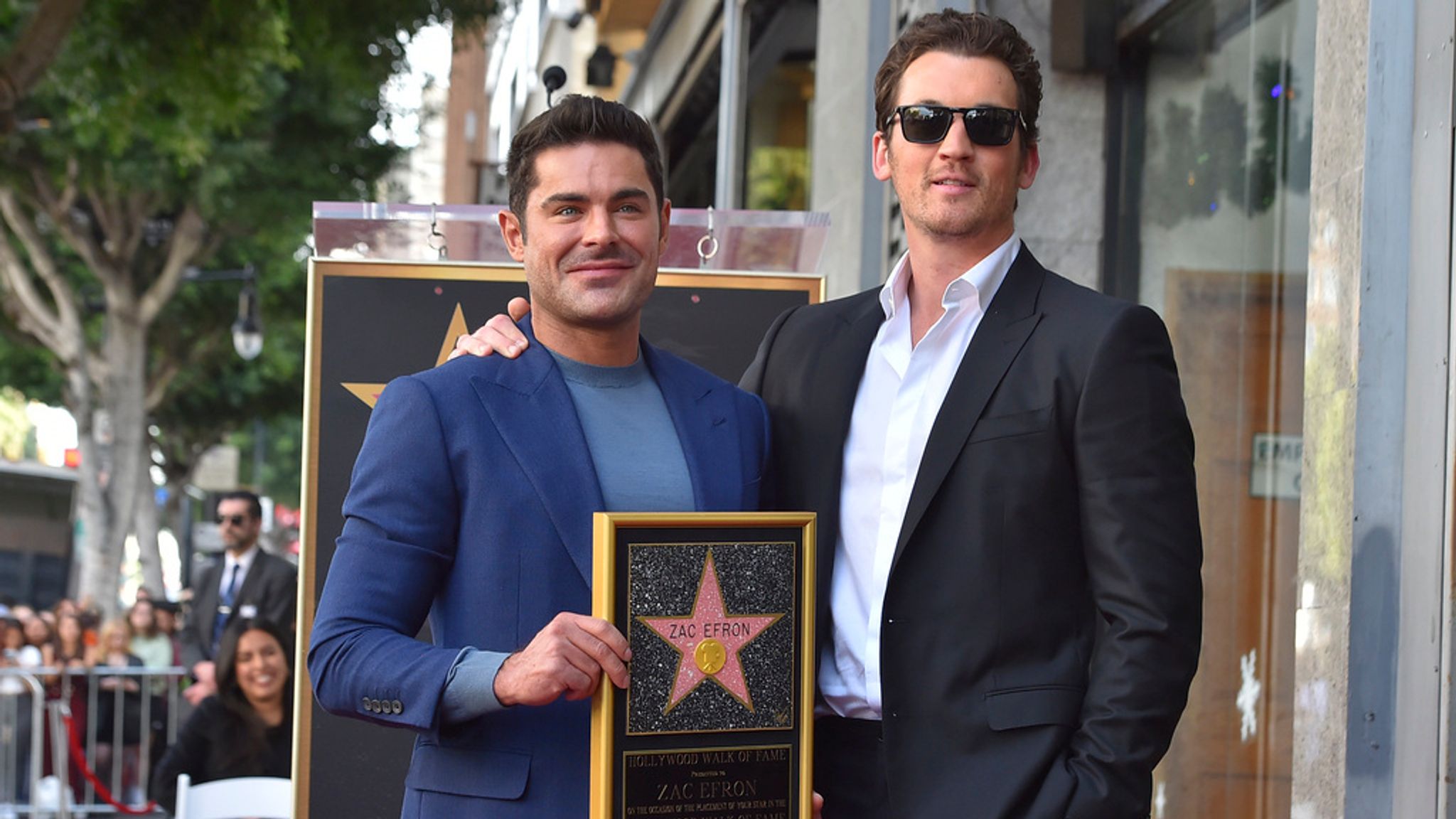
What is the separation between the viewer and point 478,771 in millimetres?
2699

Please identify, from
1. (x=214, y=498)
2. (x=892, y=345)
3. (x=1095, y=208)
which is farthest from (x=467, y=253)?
(x=214, y=498)

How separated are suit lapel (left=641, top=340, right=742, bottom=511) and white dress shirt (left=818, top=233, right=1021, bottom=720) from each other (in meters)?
0.22

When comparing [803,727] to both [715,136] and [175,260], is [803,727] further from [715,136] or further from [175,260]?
[175,260]

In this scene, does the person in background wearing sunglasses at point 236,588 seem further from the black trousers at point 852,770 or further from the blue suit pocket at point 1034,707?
the blue suit pocket at point 1034,707

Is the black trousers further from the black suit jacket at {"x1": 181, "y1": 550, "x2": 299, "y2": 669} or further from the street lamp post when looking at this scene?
the street lamp post

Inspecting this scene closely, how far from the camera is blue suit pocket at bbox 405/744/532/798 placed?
269 centimetres

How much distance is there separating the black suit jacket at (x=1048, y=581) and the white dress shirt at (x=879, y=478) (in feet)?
0.22

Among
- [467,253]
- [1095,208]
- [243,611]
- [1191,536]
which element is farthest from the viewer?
[243,611]

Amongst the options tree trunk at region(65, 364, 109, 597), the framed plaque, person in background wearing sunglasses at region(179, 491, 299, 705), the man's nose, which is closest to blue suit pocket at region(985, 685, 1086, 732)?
the framed plaque

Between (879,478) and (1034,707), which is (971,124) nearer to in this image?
(879,478)

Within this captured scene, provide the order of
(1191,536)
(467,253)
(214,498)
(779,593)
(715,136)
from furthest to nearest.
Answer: (214,498) → (715,136) → (467,253) → (1191,536) → (779,593)

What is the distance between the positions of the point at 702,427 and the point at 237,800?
13.4ft

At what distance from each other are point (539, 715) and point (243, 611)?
826cm

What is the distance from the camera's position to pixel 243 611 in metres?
10.5
